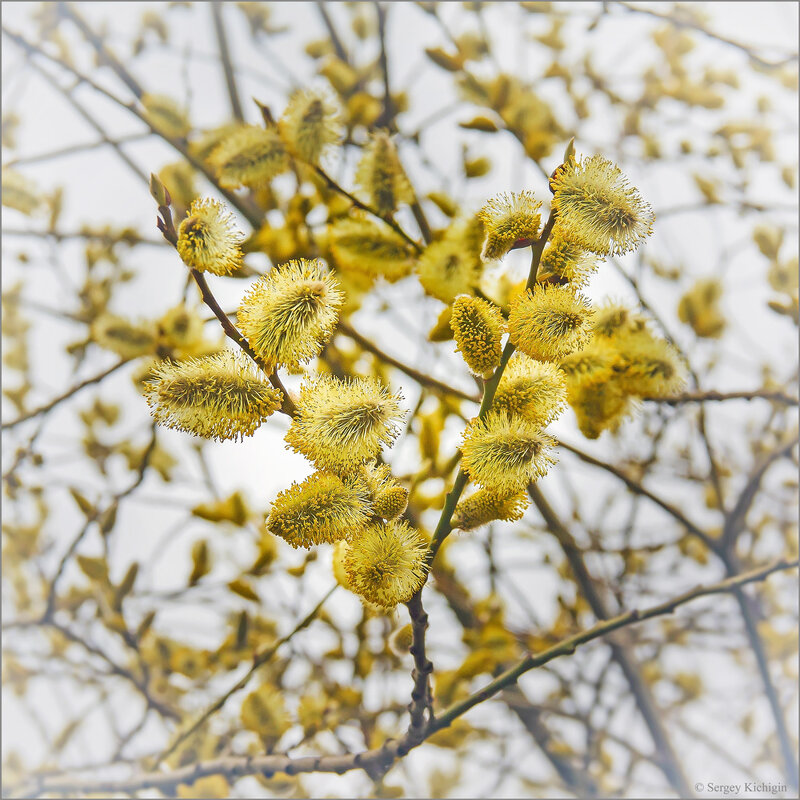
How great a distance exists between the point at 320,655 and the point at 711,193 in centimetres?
131

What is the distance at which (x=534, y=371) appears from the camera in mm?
458

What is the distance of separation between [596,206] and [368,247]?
11.5 inches

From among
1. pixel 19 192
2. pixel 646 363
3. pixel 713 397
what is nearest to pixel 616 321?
pixel 646 363

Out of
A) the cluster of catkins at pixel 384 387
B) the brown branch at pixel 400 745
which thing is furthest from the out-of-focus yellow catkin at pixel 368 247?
the brown branch at pixel 400 745

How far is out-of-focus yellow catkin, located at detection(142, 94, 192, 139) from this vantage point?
2.90 feet

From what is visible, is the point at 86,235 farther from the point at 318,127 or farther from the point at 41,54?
the point at 318,127

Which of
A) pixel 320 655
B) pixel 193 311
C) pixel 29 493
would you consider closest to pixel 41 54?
pixel 193 311

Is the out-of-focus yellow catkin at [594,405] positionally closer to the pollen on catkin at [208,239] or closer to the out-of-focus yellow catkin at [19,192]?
the pollen on catkin at [208,239]

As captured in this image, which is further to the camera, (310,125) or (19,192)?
(19,192)

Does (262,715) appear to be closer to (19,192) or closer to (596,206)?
(596,206)

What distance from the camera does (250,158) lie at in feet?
2.28

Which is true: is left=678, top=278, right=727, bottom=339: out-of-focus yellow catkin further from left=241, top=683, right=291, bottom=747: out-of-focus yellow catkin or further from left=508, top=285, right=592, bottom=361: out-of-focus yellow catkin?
left=241, top=683, right=291, bottom=747: out-of-focus yellow catkin

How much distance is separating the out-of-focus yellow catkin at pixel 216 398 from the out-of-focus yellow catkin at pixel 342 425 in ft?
0.10

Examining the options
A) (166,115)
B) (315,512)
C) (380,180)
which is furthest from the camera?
(166,115)
